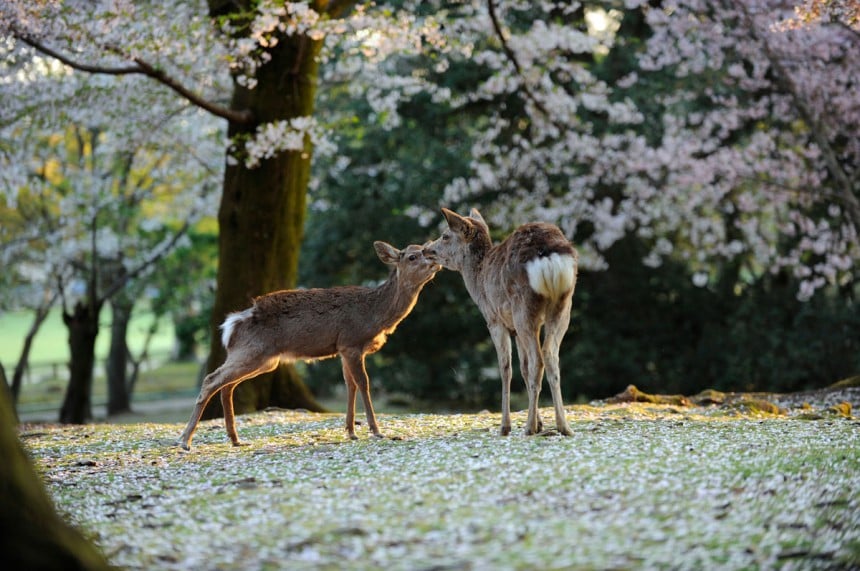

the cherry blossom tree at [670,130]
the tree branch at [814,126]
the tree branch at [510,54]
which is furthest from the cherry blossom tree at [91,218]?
the tree branch at [814,126]

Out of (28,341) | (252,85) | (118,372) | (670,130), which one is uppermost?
(670,130)

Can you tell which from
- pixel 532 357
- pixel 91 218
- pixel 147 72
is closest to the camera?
pixel 532 357

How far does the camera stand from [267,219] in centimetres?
1298

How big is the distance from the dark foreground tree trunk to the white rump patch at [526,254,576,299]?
416 cm

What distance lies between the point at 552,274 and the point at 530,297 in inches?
13.7

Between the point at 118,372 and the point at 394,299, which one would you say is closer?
the point at 394,299

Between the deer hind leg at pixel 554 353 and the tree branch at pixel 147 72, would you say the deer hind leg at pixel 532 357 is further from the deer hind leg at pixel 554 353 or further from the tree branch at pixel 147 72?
the tree branch at pixel 147 72

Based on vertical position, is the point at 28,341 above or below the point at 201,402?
above

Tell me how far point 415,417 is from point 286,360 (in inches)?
91.4

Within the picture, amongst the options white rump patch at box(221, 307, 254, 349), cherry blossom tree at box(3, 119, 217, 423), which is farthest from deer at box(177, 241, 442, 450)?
cherry blossom tree at box(3, 119, 217, 423)

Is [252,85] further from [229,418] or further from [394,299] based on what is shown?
[229,418]

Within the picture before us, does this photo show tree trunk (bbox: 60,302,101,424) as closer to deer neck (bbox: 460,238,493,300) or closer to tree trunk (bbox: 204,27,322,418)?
tree trunk (bbox: 204,27,322,418)

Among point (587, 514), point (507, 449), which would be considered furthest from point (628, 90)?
point (587, 514)

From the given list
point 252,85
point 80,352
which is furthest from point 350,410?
point 80,352
